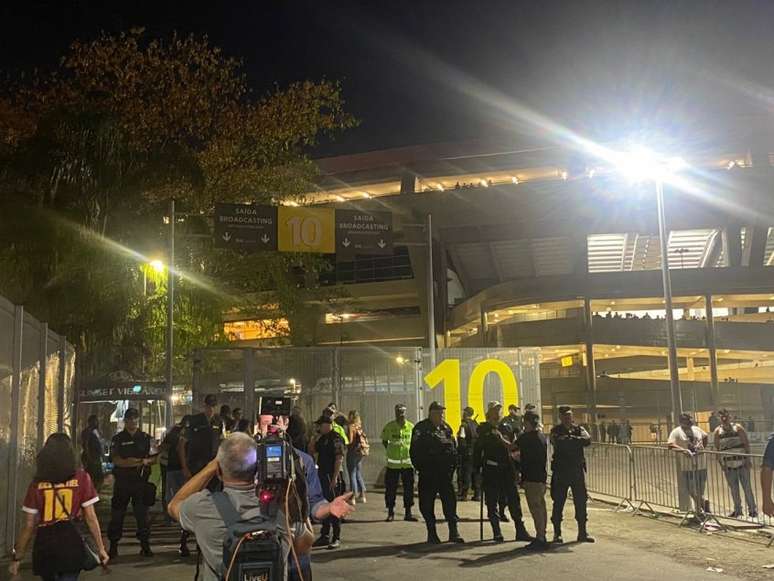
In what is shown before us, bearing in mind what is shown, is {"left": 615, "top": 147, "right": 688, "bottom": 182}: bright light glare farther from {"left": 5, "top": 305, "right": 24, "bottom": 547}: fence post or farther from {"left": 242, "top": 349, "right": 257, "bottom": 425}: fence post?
{"left": 5, "top": 305, "right": 24, "bottom": 547}: fence post

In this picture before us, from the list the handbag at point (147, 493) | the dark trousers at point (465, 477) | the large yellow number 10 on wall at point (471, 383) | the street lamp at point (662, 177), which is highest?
the street lamp at point (662, 177)

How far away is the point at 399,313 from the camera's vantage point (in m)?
62.4

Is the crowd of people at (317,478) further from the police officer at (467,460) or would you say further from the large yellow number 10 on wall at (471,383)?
the large yellow number 10 on wall at (471,383)

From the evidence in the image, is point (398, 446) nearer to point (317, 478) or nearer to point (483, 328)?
point (317, 478)

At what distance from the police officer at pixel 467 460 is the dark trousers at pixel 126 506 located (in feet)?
22.2

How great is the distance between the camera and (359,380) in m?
18.0

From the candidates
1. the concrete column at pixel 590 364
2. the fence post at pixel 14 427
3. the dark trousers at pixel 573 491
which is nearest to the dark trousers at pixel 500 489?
the dark trousers at pixel 573 491

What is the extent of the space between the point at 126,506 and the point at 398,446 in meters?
4.66

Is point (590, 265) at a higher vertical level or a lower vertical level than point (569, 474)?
higher

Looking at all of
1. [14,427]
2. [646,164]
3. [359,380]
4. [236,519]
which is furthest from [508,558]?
[359,380]

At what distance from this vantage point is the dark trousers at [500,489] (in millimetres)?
10398

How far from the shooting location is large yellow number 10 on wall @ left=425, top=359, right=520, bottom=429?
18531 mm

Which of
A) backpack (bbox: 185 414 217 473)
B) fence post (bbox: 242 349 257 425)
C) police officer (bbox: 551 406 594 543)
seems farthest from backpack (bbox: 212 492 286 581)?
fence post (bbox: 242 349 257 425)

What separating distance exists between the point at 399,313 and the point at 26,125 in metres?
43.2
